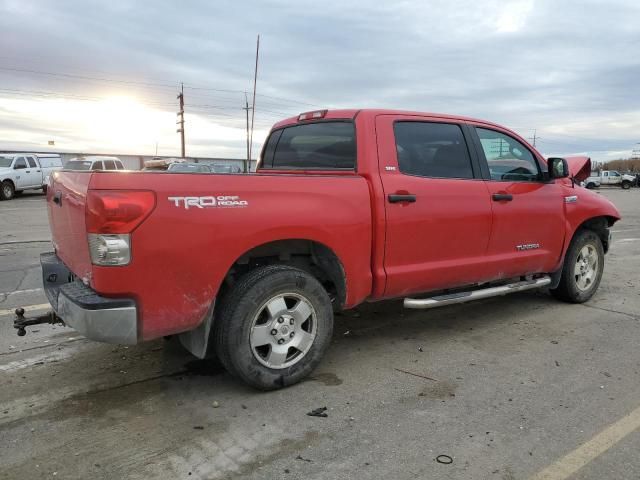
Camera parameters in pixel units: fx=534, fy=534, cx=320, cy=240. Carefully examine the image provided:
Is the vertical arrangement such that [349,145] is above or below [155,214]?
above

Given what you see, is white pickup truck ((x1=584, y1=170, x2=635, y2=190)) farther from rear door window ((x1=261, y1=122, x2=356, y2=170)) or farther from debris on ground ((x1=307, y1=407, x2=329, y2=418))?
debris on ground ((x1=307, y1=407, x2=329, y2=418))

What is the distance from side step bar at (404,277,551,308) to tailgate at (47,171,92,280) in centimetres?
237

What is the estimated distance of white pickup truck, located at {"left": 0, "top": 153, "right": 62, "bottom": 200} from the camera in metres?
22.2

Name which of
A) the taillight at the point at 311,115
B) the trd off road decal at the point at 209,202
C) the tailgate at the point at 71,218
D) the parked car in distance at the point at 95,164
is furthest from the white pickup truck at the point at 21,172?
the trd off road decal at the point at 209,202

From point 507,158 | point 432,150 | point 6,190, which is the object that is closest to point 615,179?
point 6,190

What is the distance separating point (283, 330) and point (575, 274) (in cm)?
367

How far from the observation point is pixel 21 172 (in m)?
23.0

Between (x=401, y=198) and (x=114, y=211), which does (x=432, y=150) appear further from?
(x=114, y=211)

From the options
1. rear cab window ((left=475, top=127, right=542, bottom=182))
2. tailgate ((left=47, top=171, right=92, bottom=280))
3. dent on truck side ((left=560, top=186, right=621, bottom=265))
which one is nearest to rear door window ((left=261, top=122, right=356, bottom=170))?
rear cab window ((left=475, top=127, right=542, bottom=182))

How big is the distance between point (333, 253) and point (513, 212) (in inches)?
78.0

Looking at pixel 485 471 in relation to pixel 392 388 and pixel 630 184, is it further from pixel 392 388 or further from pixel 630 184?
pixel 630 184

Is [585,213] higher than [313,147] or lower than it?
lower

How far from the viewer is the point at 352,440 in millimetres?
2947

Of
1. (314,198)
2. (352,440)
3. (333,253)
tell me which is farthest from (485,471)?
(314,198)
